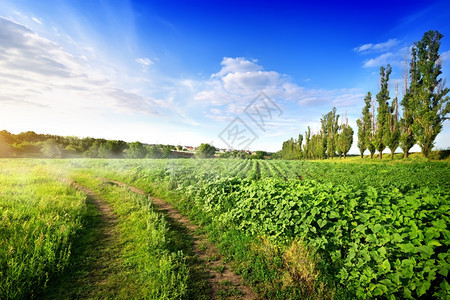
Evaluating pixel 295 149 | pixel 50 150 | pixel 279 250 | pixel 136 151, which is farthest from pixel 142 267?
pixel 295 149

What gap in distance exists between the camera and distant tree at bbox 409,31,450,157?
33.0 metres

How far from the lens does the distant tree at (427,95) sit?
33.0 m

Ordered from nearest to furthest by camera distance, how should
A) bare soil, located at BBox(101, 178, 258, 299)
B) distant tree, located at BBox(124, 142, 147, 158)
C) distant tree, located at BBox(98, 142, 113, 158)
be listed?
bare soil, located at BBox(101, 178, 258, 299)
distant tree, located at BBox(98, 142, 113, 158)
distant tree, located at BBox(124, 142, 147, 158)

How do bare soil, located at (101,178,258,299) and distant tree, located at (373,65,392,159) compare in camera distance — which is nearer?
bare soil, located at (101,178,258,299)

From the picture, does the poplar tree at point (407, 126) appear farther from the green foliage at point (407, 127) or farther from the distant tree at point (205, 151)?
the distant tree at point (205, 151)

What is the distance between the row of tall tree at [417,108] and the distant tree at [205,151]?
208 ft

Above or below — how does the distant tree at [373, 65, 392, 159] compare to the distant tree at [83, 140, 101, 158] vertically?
above

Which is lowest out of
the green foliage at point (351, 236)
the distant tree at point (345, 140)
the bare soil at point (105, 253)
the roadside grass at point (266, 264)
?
the bare soil at point (105, 253)

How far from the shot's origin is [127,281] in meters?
3.97

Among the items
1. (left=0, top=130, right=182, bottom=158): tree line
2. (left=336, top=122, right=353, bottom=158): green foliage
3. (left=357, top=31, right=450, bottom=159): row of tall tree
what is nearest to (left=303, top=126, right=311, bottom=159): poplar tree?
(left=336, top=122, right=353, bottom=158): green foliage

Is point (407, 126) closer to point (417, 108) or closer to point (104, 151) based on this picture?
point (417, 108)

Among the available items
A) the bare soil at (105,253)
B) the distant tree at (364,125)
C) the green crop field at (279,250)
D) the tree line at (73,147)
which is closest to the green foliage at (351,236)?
the green crop field at (279,250)

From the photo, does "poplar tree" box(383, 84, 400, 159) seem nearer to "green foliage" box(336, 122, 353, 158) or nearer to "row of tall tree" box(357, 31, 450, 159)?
"row of tall tree" box(357, 31, 450, 159)

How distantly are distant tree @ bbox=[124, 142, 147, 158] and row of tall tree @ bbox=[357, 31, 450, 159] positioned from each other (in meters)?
79.9
